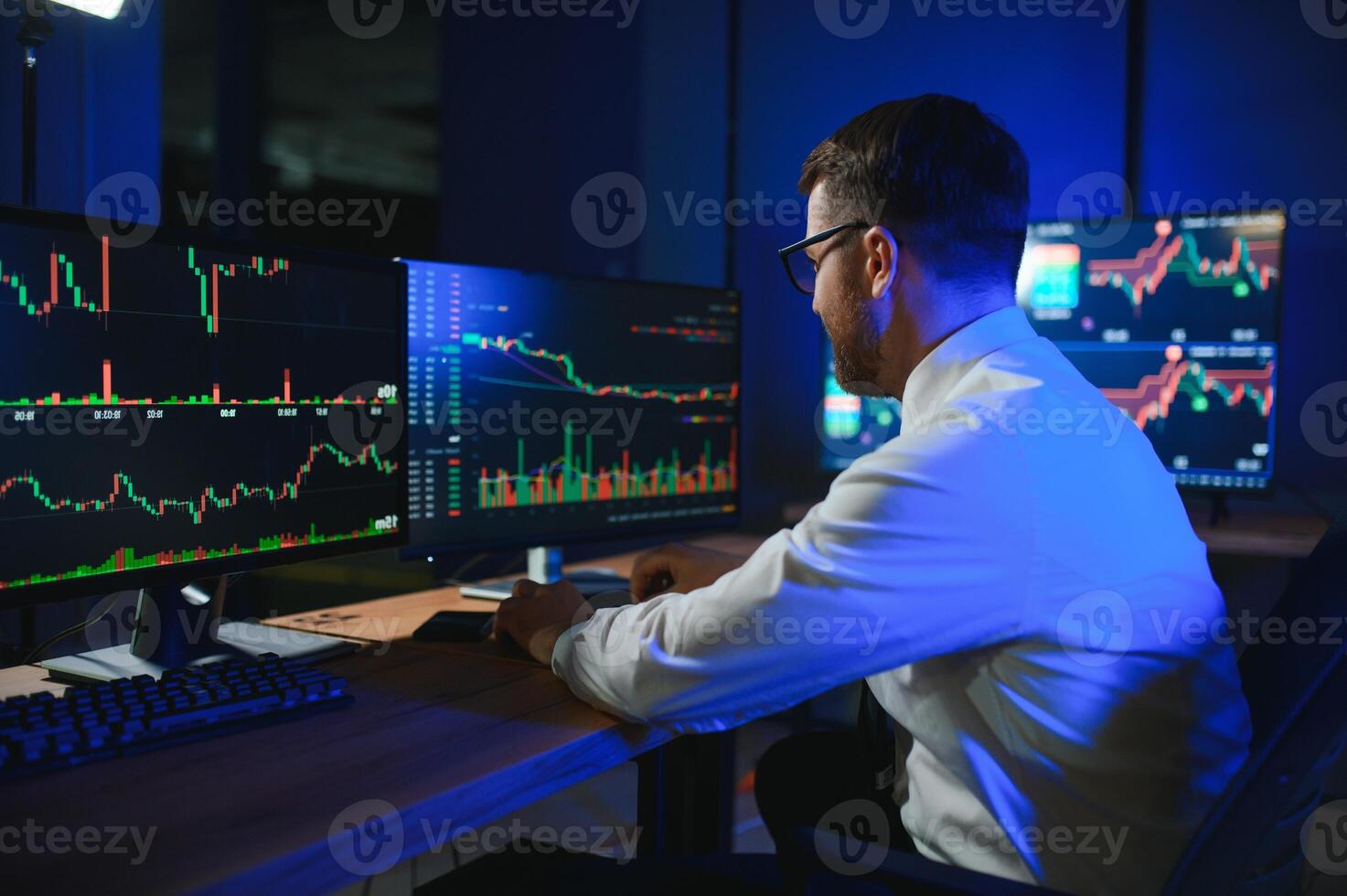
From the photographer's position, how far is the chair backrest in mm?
719

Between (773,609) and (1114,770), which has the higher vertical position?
(773,609)

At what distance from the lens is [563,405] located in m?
1.82

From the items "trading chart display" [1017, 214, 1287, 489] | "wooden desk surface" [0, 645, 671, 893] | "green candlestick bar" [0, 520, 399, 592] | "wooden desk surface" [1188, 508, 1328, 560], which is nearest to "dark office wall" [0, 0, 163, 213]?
"green candlestick bar" [0, 520, 399, 592]

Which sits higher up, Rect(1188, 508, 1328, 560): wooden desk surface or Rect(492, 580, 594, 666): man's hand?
Rect(1188, 508, 1328, 560): wooden desk surface

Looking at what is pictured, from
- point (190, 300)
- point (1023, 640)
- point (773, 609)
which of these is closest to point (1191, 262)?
point (1023, 640)

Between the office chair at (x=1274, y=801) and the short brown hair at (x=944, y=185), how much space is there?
47 cm

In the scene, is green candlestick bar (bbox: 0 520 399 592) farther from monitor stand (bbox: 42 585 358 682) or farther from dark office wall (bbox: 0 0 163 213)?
dark office wall (bbox: 0 0 163 213)

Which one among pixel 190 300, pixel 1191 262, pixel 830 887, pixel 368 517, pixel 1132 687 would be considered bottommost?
pixel 830 887

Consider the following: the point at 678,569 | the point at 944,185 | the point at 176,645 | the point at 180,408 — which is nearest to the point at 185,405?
the point at 180,408

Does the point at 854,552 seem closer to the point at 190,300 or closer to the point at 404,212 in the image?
the point at 190,300

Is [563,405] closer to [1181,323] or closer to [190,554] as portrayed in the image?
[190,554]

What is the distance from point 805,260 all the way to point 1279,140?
57.4 inches

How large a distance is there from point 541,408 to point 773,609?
3.03ft

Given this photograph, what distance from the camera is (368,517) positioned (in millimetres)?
1489
